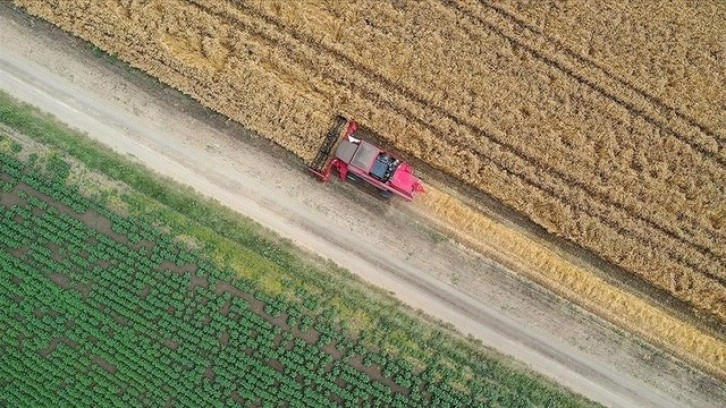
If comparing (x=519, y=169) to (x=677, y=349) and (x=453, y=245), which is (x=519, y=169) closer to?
(x=453, y=245)

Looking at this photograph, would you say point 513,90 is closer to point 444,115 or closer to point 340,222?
point 444,115

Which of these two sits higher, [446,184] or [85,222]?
[446,184]

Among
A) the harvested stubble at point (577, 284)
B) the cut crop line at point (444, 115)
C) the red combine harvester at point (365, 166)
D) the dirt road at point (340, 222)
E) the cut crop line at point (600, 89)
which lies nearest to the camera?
the red combine harvester at point (365, 166)

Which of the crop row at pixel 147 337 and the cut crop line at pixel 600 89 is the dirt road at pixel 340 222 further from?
the cut crop line at pixel 600 89

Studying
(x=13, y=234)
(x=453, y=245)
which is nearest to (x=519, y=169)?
(x=453, y=245)

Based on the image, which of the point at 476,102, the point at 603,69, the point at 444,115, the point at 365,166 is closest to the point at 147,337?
the point at 365,166

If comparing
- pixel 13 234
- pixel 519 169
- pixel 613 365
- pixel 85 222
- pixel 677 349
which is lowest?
pixel 13 234

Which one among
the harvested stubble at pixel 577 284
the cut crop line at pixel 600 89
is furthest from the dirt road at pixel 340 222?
the cut crop line at pixel 600 89
